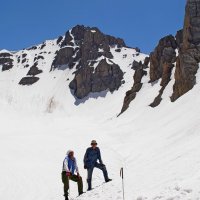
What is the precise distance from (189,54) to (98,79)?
346ft

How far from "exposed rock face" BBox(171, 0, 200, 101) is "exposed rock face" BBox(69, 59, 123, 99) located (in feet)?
320

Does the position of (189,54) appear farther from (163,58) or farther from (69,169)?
(69,169)

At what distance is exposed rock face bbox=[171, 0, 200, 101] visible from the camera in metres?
64.7

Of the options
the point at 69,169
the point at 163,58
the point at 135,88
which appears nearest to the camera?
the point at 69,169

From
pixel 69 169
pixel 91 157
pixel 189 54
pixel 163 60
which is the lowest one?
pixel 69 169

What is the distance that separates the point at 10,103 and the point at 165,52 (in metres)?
107

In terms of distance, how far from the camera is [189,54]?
226ft

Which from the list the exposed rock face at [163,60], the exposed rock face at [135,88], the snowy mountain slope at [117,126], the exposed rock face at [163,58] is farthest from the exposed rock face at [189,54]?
the exposed rock face at [135,88]

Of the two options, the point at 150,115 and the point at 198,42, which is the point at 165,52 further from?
the point at 150,115

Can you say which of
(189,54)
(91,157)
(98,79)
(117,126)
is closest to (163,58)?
(189,54)

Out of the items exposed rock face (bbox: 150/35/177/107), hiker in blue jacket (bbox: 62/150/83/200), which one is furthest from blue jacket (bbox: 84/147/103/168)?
exposed rock face (bbox: 150/35/177/107)

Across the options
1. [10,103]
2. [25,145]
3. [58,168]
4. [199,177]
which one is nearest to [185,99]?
[25,145]

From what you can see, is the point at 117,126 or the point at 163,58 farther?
the point at 163,58

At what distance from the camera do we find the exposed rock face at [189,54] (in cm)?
6469
